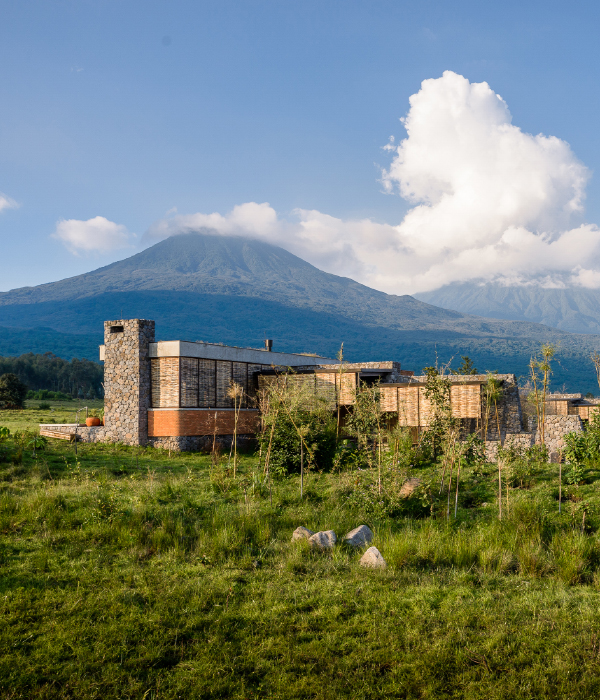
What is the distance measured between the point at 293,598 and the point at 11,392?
35.1 meters

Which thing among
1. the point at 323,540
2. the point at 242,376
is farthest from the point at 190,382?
the point at 323,540

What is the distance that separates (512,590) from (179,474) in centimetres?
889

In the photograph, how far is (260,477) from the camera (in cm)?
1152

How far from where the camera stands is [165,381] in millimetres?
17453

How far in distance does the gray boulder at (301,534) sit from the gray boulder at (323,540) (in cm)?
12

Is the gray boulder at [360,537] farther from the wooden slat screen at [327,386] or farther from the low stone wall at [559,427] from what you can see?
the low stone wall at [559,427]

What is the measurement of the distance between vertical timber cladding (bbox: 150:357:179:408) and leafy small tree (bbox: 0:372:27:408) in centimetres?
2077

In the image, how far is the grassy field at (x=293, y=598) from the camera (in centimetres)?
411

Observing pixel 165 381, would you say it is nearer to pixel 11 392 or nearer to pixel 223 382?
pixel 223 382

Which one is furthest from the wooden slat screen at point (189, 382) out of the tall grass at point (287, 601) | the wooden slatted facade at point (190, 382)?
the tall grass at point (287, 601)

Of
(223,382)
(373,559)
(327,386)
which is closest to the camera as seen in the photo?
(373,559)

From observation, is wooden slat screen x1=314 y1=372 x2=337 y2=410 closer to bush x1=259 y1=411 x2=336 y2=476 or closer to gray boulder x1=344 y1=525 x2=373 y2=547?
bush x1=259 y1=411 x2=336 y2=476

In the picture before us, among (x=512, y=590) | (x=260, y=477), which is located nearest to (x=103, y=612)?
(x=512, y=590)

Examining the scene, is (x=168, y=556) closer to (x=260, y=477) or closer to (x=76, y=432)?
(x=260, y=477)
